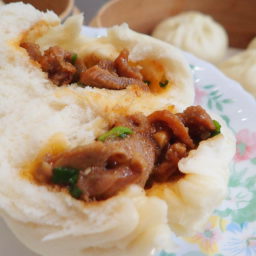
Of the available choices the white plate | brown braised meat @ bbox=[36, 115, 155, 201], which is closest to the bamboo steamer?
the white plate

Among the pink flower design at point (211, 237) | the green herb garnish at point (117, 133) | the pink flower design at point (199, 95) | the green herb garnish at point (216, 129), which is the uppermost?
the green herb garnish at point (216, 129)

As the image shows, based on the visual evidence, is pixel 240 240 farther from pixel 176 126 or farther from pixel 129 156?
pixel 129 156

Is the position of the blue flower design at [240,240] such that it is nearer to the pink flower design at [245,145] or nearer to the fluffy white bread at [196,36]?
the pink flower design at [245,145]

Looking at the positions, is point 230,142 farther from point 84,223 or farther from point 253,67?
point 253,67

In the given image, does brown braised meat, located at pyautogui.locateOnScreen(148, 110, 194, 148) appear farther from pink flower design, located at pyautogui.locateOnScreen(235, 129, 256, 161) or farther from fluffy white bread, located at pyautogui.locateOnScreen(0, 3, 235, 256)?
pink flower design, located at pyautogui.locateOnScreen(235, 129, 256, 161)

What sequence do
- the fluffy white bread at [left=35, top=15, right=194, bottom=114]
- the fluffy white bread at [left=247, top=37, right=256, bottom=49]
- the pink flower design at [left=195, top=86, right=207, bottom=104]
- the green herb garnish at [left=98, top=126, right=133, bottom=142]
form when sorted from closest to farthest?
the green herb garnish at [left=98, top=126, right=133, bottom=142] < the fluffy white bread at [left=35, top=15, right=194, bottom=114] < the pink flower design at [left=195, top=86, right=207, bottom=104] < the fluffy white bread at [left=247, top=37, right=256, bottom=49]

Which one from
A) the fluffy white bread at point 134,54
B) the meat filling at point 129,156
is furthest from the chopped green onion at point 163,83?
the meat filling at point 129,156
